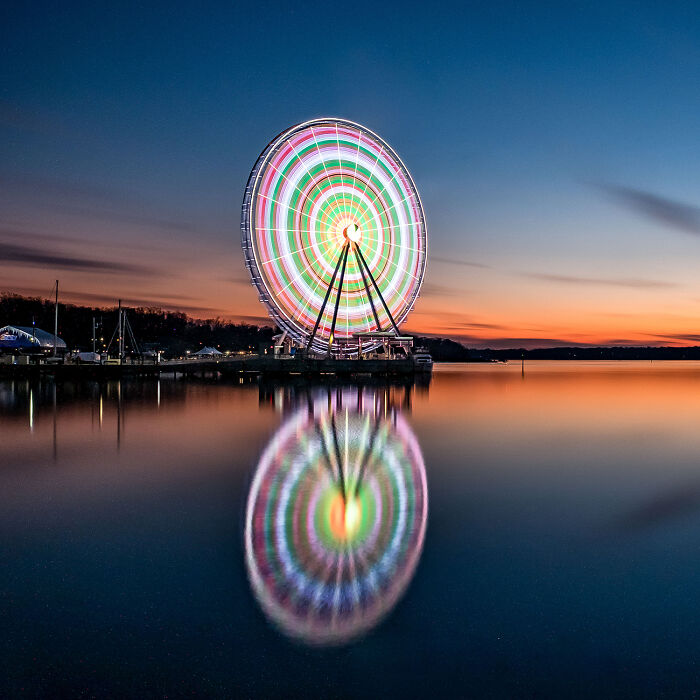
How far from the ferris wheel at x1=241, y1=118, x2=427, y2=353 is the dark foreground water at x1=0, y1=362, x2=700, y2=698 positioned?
2863cm

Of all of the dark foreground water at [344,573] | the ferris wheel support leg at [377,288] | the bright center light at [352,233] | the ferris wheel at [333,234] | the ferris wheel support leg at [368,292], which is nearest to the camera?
the dark foreground water at [344,573]

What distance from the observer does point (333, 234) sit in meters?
45.9

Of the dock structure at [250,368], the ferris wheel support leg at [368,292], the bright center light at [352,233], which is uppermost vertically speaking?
the bright center light at [352,233]

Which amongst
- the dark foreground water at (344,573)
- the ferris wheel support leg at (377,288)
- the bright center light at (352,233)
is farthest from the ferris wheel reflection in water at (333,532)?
the ferris wheel support leg at (377,288)

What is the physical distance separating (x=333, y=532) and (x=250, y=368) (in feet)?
154

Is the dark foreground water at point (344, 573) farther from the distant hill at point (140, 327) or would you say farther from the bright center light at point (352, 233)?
the distant hill at point (140, 327)

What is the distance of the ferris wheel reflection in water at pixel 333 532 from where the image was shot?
532 cm

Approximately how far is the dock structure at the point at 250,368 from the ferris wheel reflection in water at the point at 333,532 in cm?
3357

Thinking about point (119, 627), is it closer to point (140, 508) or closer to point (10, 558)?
point (10, 558)

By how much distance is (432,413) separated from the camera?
84.9ft

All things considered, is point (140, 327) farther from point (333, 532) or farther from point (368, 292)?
point (333, 532)

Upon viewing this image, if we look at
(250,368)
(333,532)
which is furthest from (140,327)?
(333,532)

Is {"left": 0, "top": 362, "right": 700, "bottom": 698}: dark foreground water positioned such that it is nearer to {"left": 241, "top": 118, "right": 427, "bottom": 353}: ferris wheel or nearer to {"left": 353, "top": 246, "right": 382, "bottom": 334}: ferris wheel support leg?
{"left": 241, "top": 118, "right": 427, "bottom": 353}: ferris wheel

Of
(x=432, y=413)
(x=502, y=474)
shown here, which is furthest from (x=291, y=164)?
(x=502, y=474)
